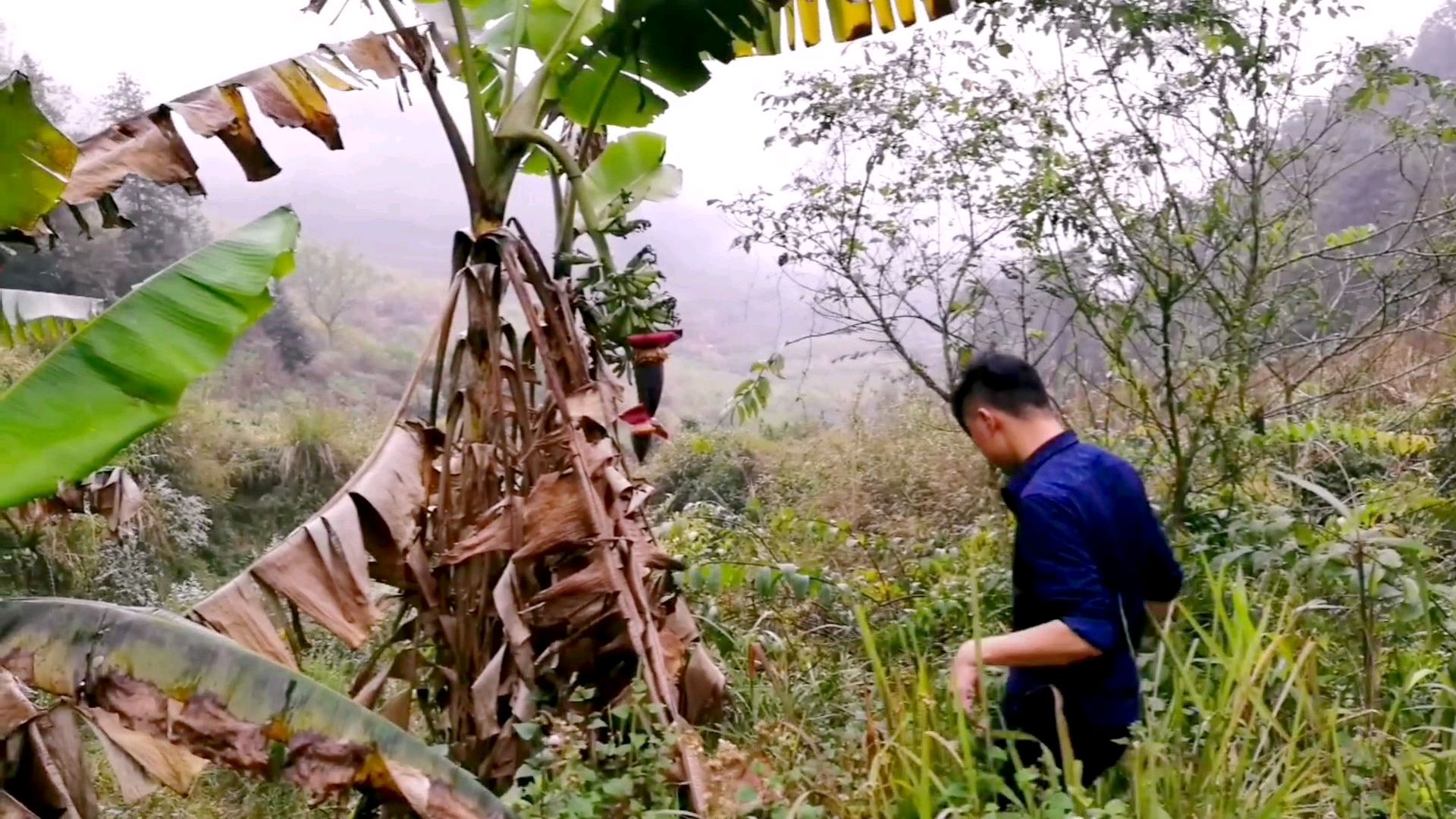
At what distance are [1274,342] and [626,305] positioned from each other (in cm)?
226

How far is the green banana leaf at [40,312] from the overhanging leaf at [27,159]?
107 cm

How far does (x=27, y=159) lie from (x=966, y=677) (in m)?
1.67

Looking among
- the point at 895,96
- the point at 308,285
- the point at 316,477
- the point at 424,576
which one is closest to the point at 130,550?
the point at 316,477

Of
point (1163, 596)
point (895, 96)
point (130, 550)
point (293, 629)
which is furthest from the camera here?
point (130, 550)

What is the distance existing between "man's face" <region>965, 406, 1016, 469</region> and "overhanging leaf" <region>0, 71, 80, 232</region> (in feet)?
5.05

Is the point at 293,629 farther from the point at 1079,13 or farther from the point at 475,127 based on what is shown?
the point at 1079,13

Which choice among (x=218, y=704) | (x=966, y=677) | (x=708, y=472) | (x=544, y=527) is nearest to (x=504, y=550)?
(x=544, y=527)

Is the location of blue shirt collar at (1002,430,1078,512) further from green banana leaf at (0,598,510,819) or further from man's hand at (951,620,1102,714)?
green banana leaf at (0,598,510,819)

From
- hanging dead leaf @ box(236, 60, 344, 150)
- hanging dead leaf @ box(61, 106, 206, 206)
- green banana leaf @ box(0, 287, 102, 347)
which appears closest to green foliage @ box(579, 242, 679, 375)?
hanging dead leaf @ box(236, 60, 344, 150)

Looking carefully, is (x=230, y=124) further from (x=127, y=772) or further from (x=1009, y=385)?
(x=1009, y=385)

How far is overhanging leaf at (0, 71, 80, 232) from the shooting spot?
1447mm

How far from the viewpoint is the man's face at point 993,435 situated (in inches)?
67.8

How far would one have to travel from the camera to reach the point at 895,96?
11.5 feet

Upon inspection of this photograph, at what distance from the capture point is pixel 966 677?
152cm
